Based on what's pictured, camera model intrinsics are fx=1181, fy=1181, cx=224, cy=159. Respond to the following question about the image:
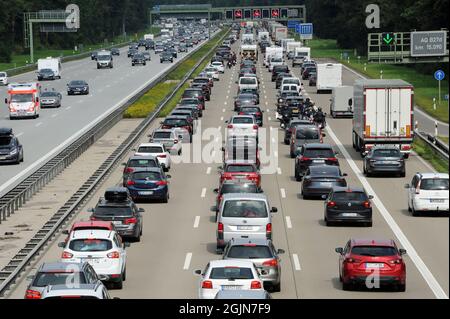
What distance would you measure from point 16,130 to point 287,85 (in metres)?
25.4

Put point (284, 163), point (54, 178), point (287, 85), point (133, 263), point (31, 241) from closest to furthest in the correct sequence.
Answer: point (133, 263) < point (31, 241) < point (54, 178) < point (284, 163) < point (287, 85)

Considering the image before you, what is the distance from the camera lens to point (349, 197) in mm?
33094

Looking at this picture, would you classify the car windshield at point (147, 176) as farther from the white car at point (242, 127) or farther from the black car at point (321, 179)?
the white car at point (242, 127)

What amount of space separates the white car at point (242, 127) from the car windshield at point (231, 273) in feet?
111

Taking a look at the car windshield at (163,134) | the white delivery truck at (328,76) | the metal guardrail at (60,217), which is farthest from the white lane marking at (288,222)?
the white delivery truck at (328,76)

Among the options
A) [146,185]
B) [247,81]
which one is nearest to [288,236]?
[146,185]

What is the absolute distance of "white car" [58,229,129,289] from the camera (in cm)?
2317

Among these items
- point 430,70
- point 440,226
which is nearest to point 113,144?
point 440,226

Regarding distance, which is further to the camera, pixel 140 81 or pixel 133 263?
pixel 140 81

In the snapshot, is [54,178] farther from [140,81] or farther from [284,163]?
[140,81]

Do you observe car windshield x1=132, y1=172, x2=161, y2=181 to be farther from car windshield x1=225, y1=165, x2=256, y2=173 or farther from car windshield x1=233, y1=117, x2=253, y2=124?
car windshield x1=233, y1=117, x2=253, y2=124

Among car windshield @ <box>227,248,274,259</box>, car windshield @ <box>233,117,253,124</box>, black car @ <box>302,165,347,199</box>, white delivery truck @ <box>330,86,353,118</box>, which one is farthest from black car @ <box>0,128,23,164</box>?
car windshield @ <box>227,248,274,259</box>

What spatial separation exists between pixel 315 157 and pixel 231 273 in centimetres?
2483

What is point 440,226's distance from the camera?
33.4 m
